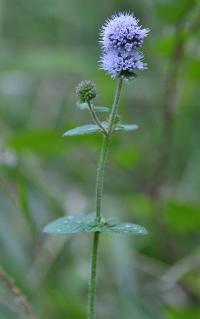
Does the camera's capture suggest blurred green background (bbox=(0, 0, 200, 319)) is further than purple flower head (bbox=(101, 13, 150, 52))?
Yes

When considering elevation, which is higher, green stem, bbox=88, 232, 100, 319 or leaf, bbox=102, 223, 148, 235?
leaf, bbox=102, 223, 148, 235

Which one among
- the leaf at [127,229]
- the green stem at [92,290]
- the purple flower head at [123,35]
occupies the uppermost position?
the purple flower head at [123,35]

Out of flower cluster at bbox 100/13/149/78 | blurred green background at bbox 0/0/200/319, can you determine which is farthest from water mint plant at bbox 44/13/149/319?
blurred green background at bbox 0/0/200/319

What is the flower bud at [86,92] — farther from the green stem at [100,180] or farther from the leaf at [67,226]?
the leaf at [67,226]

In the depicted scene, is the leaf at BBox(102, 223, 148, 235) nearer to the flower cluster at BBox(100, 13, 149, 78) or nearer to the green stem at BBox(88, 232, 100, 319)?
the green stem at BBox(88, 232, 100, 319)

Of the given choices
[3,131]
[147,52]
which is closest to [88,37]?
[147,52]

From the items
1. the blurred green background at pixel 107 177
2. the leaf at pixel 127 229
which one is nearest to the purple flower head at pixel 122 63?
the leaf at pixel 127 229

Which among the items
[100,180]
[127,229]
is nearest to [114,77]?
[100,180]

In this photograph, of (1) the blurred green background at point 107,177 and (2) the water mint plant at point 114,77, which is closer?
(2) the water mint plant at point 114,77

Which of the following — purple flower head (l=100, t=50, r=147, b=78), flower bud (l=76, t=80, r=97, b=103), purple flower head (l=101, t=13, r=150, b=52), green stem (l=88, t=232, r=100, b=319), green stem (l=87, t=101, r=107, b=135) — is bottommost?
green stem (l=88, t=232, r=100, b=319)
